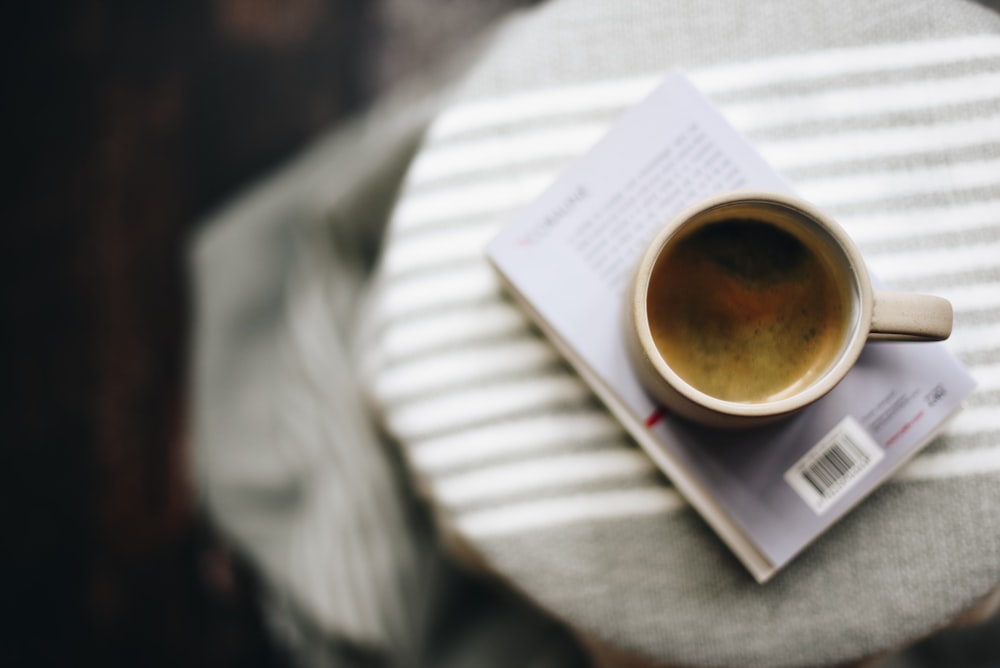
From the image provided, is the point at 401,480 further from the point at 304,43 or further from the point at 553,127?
the point at 304,43

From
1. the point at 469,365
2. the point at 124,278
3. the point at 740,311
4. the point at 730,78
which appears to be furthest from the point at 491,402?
the point at 124,278

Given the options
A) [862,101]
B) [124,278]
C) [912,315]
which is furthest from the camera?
[124,278]

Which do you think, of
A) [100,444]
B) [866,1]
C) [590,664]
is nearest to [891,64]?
[866,1]

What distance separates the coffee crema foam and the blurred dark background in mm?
811

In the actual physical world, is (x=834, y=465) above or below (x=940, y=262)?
below

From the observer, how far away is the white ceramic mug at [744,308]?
429 mm

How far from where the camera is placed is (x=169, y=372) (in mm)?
1142

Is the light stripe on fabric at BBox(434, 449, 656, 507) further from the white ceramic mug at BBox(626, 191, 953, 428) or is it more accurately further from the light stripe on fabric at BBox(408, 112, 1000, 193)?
the light stripe on fabric at BBox(408, 112, 1000, 193)

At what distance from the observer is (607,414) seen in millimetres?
515

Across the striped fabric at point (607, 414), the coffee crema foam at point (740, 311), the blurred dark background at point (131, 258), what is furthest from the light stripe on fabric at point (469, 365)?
the blurred dark background at point (131, 258)

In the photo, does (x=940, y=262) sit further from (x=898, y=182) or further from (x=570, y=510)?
(x=570, y=510)

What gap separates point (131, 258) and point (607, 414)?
3.11 feet

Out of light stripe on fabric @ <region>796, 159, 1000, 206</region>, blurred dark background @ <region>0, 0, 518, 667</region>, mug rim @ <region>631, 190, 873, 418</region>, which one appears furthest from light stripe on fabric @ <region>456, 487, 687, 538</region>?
blurred dark background @ <region>0, 0, 518, 667</region>

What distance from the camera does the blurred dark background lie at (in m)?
1.11
